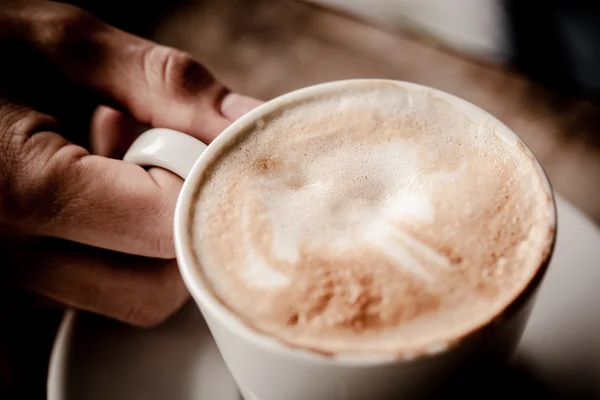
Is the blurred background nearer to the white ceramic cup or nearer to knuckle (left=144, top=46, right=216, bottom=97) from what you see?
knuckle (left=144, top=46, right=216, bottom=97)

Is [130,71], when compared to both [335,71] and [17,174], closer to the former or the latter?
[17,174]

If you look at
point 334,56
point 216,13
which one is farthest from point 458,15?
point 216,13

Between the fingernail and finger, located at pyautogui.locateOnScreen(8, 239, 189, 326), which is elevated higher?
the fingernail

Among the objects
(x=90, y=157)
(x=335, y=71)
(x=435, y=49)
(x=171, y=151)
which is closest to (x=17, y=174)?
(x=90, y=157)

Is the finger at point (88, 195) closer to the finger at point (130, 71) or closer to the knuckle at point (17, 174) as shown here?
the knuckle at point (17, 174)

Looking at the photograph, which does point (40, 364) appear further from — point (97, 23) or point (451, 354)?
point (451, 354)

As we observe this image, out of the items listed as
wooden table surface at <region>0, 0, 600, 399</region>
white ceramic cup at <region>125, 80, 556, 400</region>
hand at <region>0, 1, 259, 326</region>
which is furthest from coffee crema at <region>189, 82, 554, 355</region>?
wooden table surface at <region>0, 0, 600, 399</region>
